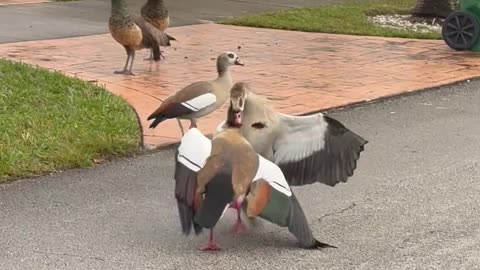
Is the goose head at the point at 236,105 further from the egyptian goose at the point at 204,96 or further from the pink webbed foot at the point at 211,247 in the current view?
the egyptian goose at the point at 204,96

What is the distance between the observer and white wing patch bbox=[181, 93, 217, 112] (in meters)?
6.21

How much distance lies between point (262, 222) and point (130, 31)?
4.55 meters

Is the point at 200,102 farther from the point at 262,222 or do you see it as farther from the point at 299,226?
the point at 299,226

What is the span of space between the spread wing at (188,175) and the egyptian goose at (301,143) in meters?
0.29

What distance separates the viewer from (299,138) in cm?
530

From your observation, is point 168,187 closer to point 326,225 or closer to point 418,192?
point 326,225

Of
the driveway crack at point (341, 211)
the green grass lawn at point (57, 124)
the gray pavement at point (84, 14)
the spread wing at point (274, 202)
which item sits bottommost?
the gray pavement at point (84, 14)

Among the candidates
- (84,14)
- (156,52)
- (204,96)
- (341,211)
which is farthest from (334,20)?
(341,211)

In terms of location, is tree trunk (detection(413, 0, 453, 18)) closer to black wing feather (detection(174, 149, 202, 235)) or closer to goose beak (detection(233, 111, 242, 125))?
goose beak (detection(233, 111, 242, 125))

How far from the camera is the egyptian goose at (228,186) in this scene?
4812 mm

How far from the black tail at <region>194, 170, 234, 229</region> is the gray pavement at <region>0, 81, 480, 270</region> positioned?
0.27 meters

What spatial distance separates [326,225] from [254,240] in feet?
1.71

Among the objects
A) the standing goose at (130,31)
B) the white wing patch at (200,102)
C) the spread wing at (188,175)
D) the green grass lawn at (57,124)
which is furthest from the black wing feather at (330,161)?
the standing goose at (130,31)

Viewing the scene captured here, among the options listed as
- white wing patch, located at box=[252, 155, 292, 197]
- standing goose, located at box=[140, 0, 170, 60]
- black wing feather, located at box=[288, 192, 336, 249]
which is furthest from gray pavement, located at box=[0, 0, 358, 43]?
black wing feather, located at box=[288, 192, 336, 249]
